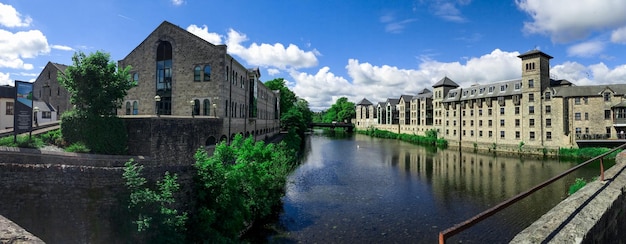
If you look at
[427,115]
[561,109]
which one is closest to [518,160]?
[561,109]

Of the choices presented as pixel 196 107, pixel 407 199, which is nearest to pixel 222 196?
pixel 407 199

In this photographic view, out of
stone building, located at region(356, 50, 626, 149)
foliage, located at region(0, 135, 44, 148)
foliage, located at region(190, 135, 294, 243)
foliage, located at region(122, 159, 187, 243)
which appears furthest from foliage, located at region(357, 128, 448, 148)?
foliage, located at region(0, 135, 44, 148)

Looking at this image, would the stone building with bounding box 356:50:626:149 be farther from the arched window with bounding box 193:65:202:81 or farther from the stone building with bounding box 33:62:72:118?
the stone building with bounding box 33:62:72:118

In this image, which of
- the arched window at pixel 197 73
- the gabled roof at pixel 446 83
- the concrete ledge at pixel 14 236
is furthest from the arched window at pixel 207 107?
the gabled roof at pixel 446 83

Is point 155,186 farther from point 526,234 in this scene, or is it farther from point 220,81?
point 220,81

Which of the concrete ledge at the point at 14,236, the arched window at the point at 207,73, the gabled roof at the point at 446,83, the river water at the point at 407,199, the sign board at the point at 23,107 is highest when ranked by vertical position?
the gabled roof at the point at 446,83

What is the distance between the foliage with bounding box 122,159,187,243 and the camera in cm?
1016

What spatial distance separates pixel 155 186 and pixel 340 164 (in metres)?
29.7

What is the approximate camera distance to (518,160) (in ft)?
142

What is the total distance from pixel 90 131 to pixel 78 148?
1.29 metres

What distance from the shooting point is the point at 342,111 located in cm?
14488

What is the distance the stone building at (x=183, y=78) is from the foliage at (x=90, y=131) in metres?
5.76

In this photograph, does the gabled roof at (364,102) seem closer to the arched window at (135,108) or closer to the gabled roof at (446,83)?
the gabled roof at (446,83)

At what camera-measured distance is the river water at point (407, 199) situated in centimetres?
1686
